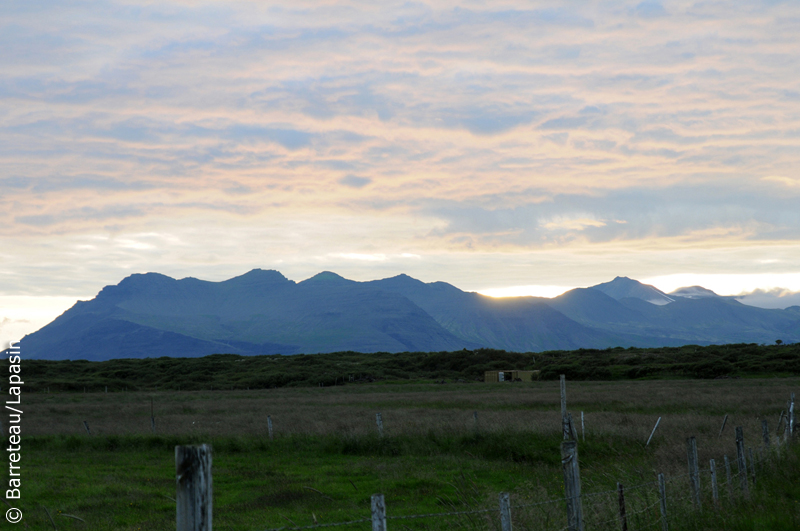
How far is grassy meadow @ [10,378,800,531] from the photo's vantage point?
11633mm

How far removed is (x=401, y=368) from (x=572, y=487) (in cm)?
10163

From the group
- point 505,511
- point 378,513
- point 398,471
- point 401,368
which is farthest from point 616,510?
point 401,368

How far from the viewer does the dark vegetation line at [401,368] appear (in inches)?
3007

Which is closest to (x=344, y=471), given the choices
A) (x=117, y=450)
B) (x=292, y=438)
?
(x=292, y=438)

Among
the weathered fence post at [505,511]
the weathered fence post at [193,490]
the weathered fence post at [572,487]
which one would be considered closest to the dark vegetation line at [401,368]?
the weathered fence post at [572,487]

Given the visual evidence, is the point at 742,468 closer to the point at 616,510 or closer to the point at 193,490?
the point at 616,510

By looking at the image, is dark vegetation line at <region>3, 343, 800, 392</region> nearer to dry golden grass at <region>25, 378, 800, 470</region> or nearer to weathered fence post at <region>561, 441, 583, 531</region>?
dry golden grass at <region>25, 378, 800, 470</region>

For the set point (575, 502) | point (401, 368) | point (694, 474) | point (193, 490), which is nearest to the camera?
point (193, 490)

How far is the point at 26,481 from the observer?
61.5 ft

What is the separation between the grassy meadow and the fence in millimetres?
67

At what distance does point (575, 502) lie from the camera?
24.2 ft

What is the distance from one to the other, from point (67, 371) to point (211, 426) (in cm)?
8765

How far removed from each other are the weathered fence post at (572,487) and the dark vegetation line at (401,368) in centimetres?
7180

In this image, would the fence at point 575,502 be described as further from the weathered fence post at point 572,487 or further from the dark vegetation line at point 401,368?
the dark vegetation line at point 401,368
